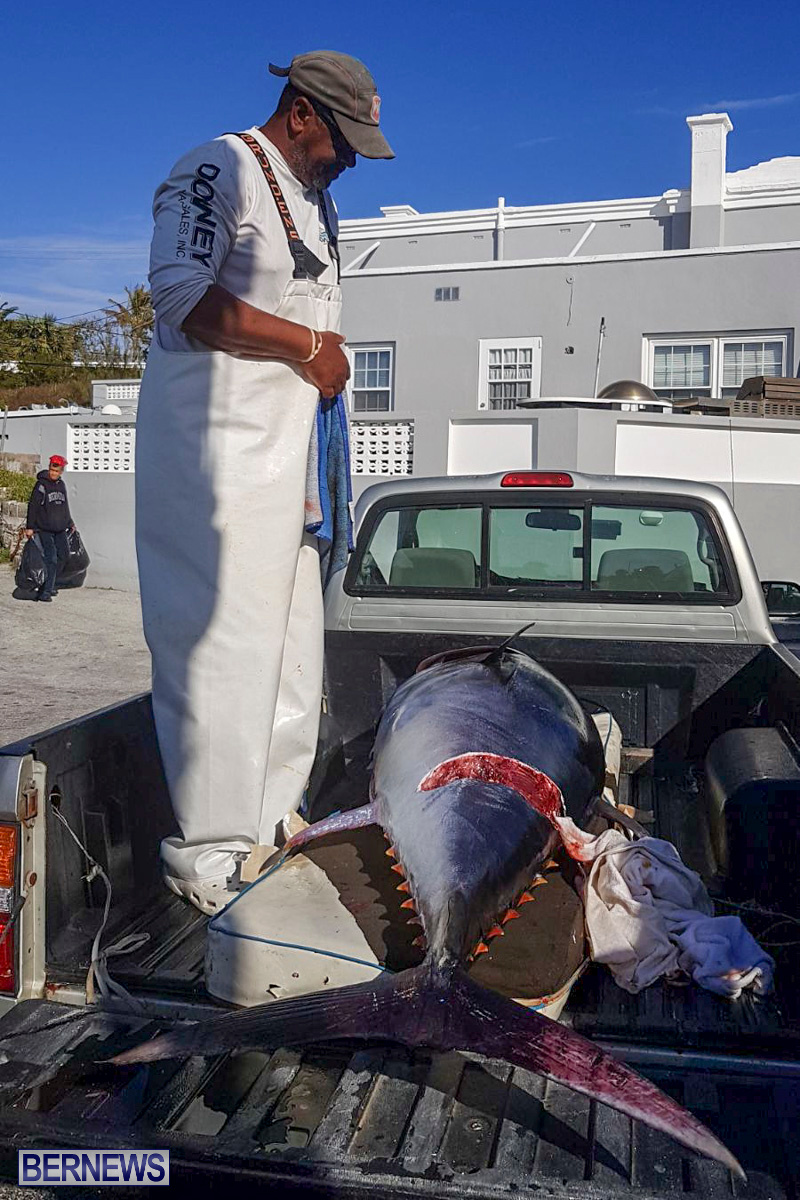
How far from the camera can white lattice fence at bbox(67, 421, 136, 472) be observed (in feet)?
55.0

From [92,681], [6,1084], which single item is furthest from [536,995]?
[92,681]

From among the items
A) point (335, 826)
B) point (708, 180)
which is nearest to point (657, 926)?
point (335, 826)

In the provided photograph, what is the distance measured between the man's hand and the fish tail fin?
1733mm

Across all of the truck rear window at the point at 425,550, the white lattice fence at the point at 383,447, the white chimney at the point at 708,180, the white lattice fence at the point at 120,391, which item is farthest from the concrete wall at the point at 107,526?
the truck rear window at the point at 425,550

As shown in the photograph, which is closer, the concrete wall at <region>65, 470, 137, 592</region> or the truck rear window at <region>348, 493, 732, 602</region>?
the truck rear window at <region>348, 493, 732, 602</region>

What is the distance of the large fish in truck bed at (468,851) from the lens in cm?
188

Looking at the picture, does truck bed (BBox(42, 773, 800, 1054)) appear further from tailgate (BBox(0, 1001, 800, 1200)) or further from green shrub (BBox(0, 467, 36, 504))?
green shrub (BBox(0, 467, 36, 504))

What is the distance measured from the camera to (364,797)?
12.5 ft

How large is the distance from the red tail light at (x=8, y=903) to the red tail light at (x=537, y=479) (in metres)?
2.59

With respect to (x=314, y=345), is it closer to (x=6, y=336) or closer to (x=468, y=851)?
(x=468, y=851)

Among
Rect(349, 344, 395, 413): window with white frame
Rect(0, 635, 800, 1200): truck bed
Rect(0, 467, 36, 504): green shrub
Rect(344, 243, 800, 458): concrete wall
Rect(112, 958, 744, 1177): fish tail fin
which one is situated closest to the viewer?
Rect(112, 958, 744, 1177): fish tail fin

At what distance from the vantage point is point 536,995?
230cm

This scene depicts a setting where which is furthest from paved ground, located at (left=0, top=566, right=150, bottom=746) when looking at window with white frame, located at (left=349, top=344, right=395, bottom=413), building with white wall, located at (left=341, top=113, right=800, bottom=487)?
building with white wall, located at (left=341, top=113, right=800, bottom=487)

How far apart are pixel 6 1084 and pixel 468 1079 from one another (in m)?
0.92
